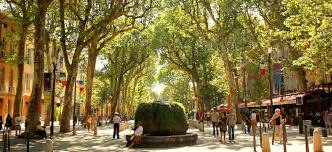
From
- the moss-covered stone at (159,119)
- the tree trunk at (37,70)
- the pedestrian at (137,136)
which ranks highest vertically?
the tree trunk at (37,70)

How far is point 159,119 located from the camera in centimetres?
1961

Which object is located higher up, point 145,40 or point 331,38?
point 145,40

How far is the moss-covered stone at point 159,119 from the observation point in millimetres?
19625

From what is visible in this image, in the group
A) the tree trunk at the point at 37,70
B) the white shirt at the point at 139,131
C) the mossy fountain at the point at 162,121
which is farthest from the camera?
the tree trunk at the point at 37,70

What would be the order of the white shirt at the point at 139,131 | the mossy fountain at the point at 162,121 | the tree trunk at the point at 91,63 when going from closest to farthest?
the white shirt at the point at 139,131 → the mossy fountain at the point at 162,121 → the tree trunk at the point at 91,63

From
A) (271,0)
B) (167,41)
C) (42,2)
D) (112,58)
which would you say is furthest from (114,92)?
(42,2)

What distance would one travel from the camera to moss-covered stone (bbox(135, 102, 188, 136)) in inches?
773

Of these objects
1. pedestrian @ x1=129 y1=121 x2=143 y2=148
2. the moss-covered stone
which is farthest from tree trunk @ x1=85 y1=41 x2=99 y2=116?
pedestrian @ x1=129 y1=121 x2=143 y2=148

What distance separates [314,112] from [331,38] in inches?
664

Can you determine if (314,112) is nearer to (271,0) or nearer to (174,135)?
(271,0)

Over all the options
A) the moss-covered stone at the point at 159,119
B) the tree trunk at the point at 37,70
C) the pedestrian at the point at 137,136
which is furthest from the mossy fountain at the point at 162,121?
the tree trunk at the point at 37,70

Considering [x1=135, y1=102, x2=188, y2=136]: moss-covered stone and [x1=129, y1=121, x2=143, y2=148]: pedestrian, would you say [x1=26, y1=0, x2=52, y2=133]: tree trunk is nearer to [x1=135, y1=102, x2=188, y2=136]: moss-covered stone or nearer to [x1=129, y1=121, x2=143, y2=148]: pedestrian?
[x1=135, y1=102, x2=188, y2=136]: moss-covered stone

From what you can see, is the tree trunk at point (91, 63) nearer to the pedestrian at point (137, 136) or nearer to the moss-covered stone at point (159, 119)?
the moss-covered stone at point (159, 119)

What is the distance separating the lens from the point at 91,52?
36406mm
